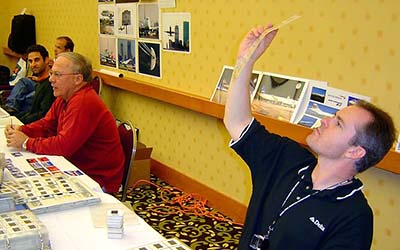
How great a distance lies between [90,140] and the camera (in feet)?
9.49

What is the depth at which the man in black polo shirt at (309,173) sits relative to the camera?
1.62 metres

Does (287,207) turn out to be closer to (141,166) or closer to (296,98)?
(296,98)

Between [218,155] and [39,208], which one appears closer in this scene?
[39,208]

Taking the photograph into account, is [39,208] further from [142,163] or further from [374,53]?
[142,163]

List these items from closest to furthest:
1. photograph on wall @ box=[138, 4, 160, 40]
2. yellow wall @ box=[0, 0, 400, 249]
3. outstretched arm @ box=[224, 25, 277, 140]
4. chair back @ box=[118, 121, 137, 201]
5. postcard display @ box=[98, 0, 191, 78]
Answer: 1. outstretched arm @ box=[224, 25, 277, 140]
2. yellow wall @ box=[0, 0, 400, 249]
3. chair back @ box=[118, 121, 137, 201]
4. postcard display @ box=[98, 0, 191, 78]
5. photograph on wall @ box=[138, 4, 160, 40]

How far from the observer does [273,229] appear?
5.75 feet

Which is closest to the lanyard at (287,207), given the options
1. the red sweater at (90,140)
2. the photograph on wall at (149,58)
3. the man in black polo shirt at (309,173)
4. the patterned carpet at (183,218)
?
the man in black polo shirt at (309,173)

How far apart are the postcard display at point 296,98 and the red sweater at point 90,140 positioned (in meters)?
0.86

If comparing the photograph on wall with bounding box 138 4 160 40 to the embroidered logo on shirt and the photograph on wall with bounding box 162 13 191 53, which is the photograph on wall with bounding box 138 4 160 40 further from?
the embroidered logo on shirt

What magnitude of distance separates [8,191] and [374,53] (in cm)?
186

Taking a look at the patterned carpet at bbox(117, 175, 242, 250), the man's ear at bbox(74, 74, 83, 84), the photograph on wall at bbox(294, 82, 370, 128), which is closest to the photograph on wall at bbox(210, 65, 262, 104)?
the photograph on wall at bbox(294, 82, 370, 128)

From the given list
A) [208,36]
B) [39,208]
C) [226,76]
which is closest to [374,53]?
[226,76]

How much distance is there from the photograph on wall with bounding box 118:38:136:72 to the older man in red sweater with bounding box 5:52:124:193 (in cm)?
188

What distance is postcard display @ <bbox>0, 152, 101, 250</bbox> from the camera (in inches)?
58.5
